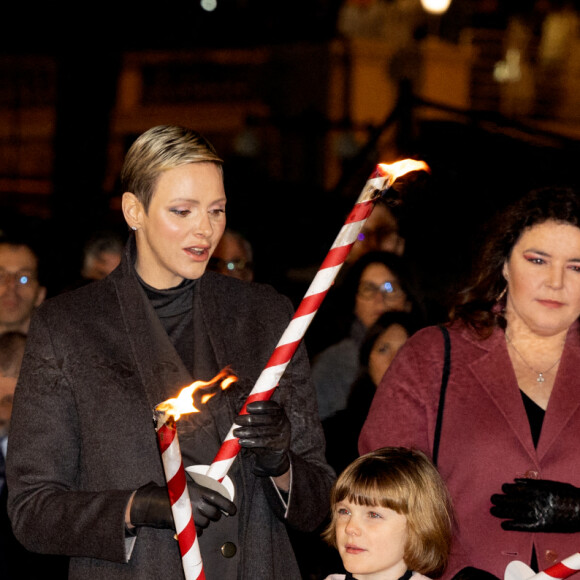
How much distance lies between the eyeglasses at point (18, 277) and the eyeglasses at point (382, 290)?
180 centimetres

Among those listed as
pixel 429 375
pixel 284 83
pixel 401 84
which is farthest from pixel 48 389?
pixel 284 83

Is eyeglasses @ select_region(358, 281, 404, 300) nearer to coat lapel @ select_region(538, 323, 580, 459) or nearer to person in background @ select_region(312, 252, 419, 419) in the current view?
person in background @ select_region(312, 252, 419, 419)

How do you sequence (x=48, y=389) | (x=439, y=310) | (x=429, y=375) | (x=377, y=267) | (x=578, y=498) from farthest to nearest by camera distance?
(x=439, y=310)
(x=377, y=267)
(x=429, y=375)
(x=578, y=498)
(x=48, y=389)

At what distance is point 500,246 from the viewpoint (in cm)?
358

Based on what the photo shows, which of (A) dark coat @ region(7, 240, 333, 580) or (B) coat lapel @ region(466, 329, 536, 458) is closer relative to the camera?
(A) dark coat @ region(7, 240, 333, 580)

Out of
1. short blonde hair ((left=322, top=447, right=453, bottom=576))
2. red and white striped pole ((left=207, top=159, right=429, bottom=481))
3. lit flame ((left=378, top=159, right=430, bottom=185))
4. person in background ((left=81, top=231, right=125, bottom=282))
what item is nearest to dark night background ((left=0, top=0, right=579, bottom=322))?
person in background ((left=81, top=231, right=125, bottom=282))

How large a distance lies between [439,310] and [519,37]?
1203 centimetres

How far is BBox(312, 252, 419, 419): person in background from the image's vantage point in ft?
18.4

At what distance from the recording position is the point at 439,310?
651 centimetres

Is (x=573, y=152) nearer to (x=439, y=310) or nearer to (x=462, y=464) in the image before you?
(x=439, y=310)

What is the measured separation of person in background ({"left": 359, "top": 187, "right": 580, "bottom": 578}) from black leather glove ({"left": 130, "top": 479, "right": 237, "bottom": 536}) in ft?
2.89

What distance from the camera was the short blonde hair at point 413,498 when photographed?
318 cm

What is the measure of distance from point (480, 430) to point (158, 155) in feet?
4.20

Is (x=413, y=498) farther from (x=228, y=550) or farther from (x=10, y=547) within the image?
(x=10, y=547)
